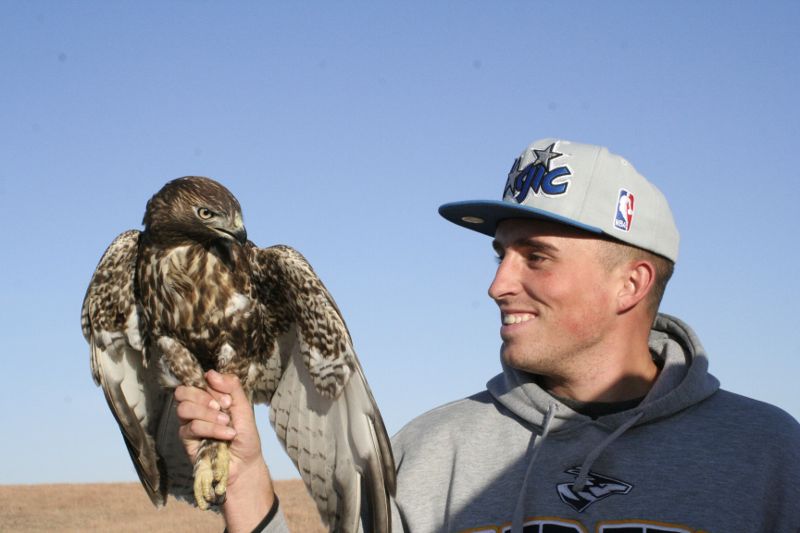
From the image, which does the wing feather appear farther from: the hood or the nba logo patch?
Result: the nba logo patch

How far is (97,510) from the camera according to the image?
27375mm

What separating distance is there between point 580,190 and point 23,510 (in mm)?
27169

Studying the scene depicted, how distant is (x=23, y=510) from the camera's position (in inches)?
1064

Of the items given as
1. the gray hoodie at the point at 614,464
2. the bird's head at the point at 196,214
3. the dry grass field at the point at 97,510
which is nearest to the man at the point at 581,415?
the gray hoodie at the point at 614,464

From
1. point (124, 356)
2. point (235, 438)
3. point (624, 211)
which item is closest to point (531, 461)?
point (624, 211)

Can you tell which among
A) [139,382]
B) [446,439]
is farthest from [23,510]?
[446,439]

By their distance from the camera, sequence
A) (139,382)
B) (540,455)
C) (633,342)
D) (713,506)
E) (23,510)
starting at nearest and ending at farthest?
(713,506) → (540,455) → (633,342) → (139,382) → (23,510)

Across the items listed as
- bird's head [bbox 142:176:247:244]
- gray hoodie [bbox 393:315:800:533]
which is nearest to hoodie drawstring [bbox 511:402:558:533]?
gray hoodie [bbox 393:315:800:533]

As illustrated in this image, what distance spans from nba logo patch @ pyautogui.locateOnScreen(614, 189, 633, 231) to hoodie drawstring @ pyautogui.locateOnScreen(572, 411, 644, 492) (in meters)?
0.89

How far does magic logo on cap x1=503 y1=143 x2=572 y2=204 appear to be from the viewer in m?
4.22

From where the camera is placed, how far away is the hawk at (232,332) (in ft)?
15.8

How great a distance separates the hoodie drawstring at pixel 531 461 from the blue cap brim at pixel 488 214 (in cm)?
89

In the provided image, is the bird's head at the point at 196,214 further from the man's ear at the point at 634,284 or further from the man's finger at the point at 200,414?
the man's ear at the point at 634,284

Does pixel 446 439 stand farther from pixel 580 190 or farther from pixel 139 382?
pixel 139 382
